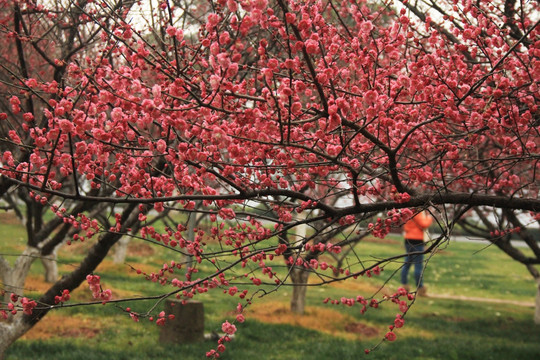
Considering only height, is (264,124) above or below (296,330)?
above

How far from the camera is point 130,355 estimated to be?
7.79 m

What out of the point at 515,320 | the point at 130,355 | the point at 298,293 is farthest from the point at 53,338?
the point at 515,320

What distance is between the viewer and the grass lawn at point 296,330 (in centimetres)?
813

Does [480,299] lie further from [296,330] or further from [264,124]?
[264,124]

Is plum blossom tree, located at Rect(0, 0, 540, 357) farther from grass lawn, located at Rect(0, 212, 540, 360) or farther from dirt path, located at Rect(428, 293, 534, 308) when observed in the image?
dirt path, located at Rect(428, 293, 534, 308)

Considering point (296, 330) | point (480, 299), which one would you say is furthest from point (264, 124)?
point (480, 299)

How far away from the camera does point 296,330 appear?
393 inches

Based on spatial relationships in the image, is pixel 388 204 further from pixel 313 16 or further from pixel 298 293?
pixel 298 293

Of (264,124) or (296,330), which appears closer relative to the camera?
(264,124)

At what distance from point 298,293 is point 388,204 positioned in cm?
772

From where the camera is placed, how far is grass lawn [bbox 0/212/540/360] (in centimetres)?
813

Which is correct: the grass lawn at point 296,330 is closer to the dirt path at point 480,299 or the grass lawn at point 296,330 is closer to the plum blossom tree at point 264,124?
the dirt path at point 480,299

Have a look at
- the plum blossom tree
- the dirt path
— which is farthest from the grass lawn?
→ the plum blossom tree

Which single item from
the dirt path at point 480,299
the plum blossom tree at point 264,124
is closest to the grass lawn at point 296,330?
the dirt path at point 480,299
